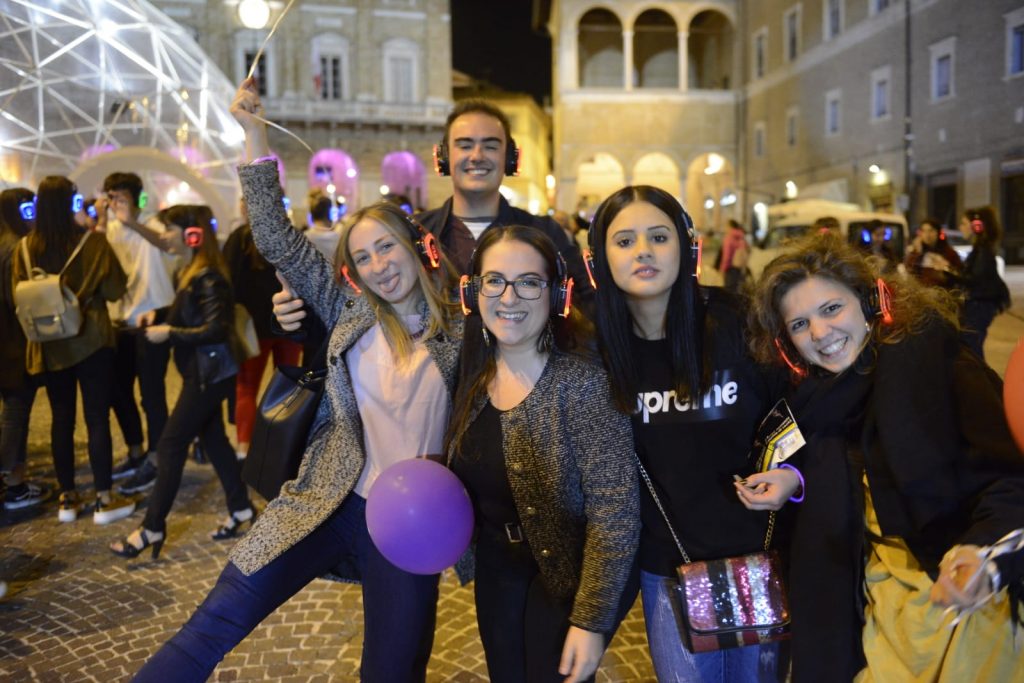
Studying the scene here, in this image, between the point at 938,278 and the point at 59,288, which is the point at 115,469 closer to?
the point at 59,288

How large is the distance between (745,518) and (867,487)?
1.00ft

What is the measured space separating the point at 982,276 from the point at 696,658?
3.71m

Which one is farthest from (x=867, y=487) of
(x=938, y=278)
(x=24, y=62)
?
(x=24, y=62)

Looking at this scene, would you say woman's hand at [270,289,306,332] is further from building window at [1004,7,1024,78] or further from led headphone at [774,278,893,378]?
building window at [1004,7,1024,78]

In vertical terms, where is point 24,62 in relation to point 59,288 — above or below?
above

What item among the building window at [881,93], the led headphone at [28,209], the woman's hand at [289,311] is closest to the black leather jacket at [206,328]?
the led headphone at [28,209]

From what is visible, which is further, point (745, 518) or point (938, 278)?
point (938, 278)

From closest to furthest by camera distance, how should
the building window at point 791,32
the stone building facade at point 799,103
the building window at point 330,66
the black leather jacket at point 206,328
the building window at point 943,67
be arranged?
the stone building facade at point 799,103, the building window at point 943,67, the black leather jacket at point 206,328, the building window at point 791,32, the building window at point 330,66

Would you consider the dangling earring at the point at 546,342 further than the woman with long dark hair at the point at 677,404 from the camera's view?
Yes

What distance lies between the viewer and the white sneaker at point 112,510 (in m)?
4.40

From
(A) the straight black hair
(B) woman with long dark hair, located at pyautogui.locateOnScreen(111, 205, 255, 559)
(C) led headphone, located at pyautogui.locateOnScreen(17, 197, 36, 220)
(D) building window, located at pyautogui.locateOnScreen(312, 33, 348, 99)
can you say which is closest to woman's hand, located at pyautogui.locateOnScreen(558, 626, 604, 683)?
(A) the straight black hair

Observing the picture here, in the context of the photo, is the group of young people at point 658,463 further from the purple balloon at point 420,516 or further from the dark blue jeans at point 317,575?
the purple balloon at point 420,516

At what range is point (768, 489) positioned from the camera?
180 centimetres

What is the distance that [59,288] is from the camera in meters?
4.21
